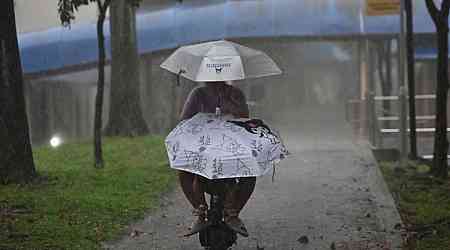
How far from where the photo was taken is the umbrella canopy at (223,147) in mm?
5934

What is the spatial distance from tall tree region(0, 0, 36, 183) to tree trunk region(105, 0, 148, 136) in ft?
27.1

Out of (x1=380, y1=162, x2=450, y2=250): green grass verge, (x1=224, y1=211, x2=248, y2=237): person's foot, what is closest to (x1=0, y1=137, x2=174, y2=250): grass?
(x1=224, y1=211, x2=248, y2=237): person's foot

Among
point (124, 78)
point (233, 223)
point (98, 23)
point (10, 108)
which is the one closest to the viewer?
point (233, 223)

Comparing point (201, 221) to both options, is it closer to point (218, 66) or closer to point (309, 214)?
point (218, 66)

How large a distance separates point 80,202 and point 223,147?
3380 mm

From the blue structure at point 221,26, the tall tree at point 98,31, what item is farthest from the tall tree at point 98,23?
the blue structure at point 221,26

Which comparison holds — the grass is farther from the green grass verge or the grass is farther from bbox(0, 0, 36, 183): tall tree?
the green grass verge

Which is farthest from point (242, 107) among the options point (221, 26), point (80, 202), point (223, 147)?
point (221, 26)

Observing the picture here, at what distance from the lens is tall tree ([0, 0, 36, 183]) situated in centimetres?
999

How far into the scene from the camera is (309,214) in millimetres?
8656

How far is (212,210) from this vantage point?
Answer: 246 inches

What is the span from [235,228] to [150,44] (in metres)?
17.0

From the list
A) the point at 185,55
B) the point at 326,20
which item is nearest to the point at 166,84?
the point at 326,20

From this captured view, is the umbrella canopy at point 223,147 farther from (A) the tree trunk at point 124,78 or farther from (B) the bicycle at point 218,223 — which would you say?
(A) the tree trunk at point 124,78
